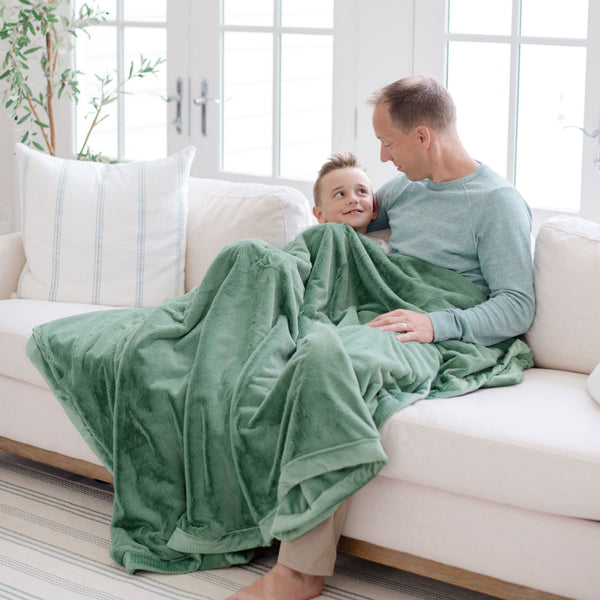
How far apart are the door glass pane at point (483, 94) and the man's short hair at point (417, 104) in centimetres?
81

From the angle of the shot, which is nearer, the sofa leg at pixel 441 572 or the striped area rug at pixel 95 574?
the sofa leg at pixel 441 572

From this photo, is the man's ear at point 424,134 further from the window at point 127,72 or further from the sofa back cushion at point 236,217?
the window at point 127,72

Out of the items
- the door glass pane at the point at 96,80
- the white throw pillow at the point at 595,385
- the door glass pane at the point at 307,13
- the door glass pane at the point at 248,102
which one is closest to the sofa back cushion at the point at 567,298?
the white throw pillow at the point at 595,385

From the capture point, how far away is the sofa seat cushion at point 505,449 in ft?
5.63

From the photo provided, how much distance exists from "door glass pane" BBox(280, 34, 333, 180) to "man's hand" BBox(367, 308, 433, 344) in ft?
5.05

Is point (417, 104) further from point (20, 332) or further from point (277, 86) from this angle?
point (277, 86)

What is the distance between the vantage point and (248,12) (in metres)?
3.64

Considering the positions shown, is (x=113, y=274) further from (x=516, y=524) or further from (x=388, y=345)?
(x=516, y=524)

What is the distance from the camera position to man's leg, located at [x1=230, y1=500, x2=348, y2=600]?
6.03 feet

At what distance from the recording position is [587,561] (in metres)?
1.74

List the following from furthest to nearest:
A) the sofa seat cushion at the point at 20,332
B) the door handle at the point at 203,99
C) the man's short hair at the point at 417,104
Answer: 1. the door handle at the point at 203,99
2. the sofa seat cushion at the point at 20,332
3. the man's short hair at the point at 417,104

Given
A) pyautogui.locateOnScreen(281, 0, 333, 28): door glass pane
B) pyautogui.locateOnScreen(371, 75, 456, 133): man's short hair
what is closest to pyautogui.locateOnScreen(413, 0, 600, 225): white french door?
pyautogui.locateOnScreen(281, 0, 333, 28): door glass pane

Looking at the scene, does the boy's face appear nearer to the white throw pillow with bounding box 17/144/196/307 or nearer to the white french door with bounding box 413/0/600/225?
the white throw pillow with bounding box 17/144/196/307

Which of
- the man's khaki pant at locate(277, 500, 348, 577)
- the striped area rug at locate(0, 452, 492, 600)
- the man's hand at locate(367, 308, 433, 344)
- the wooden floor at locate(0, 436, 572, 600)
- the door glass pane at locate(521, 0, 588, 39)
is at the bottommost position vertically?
the striped area rug at locate(0, 452, 492, 600)
